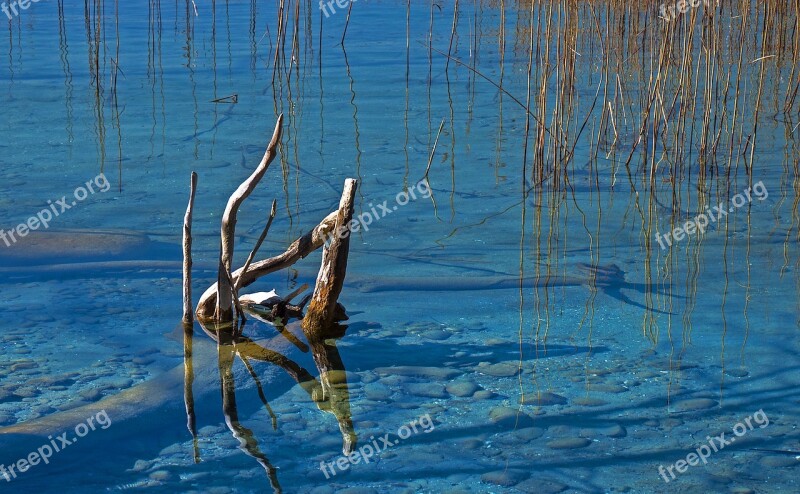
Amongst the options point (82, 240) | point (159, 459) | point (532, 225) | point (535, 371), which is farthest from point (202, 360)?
point (532, 225)

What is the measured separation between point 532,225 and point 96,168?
97.3 inches

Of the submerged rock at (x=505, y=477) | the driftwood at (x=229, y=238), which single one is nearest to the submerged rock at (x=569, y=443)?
the submerged rock at (x=505, y=477)

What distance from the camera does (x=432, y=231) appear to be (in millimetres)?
4484

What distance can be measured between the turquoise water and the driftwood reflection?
0.02 m

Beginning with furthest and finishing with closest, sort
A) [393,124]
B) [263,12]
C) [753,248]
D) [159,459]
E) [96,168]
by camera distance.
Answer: [263,12] → [393,124] → [96,168] → [753,248] → [159,459]

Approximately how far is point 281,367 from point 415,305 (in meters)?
0.70

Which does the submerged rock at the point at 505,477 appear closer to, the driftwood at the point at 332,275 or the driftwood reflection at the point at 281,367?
the driftwood reflection at the point at 281,367

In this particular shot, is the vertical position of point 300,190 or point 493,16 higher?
point 493,16

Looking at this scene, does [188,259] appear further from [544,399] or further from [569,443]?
[569,443]

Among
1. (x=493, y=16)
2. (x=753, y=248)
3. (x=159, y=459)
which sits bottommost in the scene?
(x=159, y=459)

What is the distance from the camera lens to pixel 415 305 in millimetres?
3682

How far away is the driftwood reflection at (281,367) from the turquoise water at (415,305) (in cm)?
2

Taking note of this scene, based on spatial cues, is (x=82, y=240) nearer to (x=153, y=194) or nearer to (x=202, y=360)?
(x=153, y=194)

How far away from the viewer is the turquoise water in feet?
8.57
